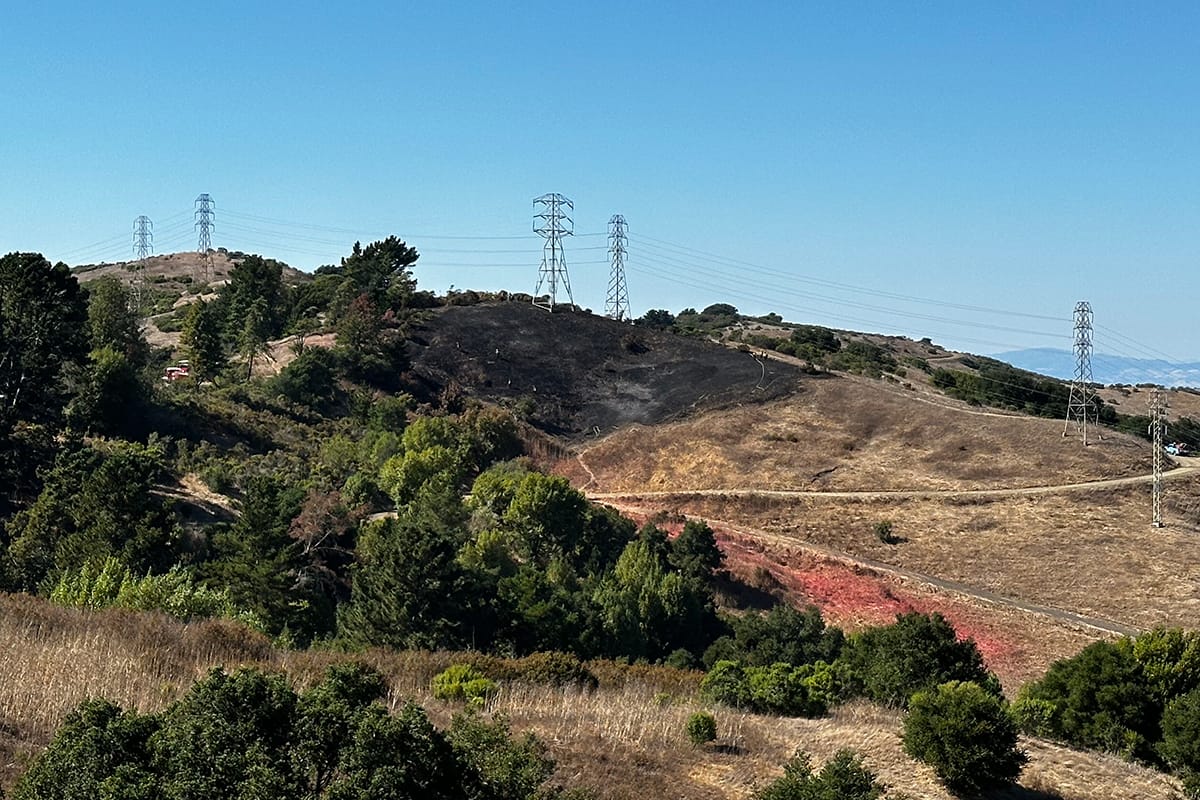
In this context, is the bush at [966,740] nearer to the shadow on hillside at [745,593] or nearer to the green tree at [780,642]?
the green tree at [780,642]

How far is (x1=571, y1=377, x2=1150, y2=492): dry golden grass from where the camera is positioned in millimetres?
69375

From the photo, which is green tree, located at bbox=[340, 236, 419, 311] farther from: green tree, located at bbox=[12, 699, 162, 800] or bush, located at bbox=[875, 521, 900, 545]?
green tree, located at bbox=[12, 699, 162, 800]

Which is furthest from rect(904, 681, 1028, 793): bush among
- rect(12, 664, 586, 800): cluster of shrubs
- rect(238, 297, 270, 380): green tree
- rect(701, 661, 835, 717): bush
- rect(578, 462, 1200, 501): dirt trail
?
rect(238, 297, 270, 380): green tree

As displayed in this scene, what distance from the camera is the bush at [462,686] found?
20.9 metres

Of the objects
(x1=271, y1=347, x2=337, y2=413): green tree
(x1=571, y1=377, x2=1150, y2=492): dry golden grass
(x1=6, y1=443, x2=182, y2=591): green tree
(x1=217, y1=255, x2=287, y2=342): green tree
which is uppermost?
(x1=217, y1=255, x2=287, y2=342): green tree

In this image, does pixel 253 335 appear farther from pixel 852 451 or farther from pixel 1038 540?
pixel 1038 540

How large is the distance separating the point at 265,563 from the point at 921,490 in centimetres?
4366

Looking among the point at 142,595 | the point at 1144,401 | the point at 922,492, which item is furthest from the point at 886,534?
the point at 1144,401

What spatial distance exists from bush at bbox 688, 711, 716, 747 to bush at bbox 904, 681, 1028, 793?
11.4 ft

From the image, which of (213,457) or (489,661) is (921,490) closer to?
(213,457)

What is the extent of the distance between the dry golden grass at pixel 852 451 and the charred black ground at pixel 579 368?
148 inches

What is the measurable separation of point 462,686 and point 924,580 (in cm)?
4049

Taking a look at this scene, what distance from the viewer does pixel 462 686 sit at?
69.9ft

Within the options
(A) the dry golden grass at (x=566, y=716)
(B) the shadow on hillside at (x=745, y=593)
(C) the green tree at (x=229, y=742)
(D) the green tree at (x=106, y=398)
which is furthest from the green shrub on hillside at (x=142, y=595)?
(B) the shadow on hillside at (x=745, y=593)
